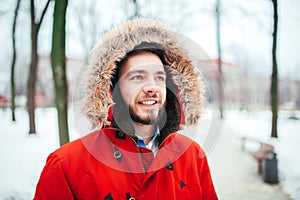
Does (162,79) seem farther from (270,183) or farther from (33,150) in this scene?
(33,150)

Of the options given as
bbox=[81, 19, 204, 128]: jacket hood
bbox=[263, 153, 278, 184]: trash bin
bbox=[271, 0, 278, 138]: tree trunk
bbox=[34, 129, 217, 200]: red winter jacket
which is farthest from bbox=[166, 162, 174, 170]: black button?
→ bbox=[271, 0, 278, 138]: tree trunk

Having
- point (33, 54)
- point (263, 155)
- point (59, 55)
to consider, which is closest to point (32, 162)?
point (59, 55)

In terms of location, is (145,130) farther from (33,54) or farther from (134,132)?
(33,54)

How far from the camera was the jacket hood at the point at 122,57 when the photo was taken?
1395 mm

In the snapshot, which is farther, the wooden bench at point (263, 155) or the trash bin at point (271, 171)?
the wooden bench at point (263, 155)

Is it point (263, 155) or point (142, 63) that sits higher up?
point (142, 63)

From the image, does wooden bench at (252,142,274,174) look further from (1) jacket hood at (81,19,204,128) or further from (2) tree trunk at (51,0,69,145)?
(2) tree trunk at (51,0,69,145)

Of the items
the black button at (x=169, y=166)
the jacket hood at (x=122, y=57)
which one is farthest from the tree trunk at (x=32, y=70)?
the black button at (x=169, y=166)

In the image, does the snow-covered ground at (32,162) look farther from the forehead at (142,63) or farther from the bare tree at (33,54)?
the forehead at (142,63)

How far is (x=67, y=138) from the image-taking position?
10.8 feet

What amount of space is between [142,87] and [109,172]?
1.94 ft

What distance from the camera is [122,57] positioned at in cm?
149

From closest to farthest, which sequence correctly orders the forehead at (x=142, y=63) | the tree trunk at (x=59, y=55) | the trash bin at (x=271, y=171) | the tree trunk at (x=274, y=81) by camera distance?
the forehead at (x=142, y=63) < the tree trunk at (x=59, y=55) < the trash bin at (x=271, y=171) < the tree trunk at (x=274, y=81)

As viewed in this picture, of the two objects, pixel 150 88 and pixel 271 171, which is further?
pixel 271 171
